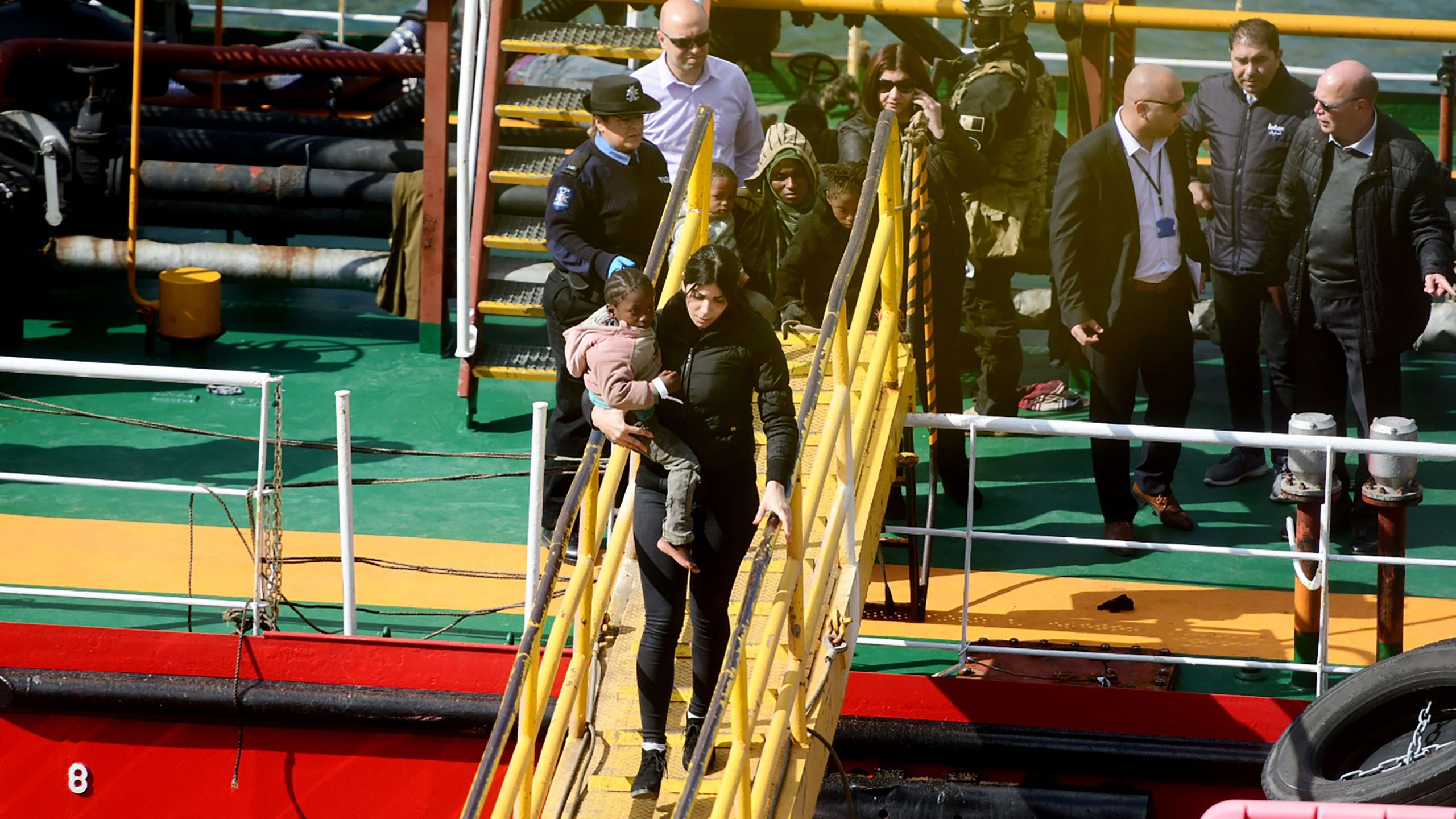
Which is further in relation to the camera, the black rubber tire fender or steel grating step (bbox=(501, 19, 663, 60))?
steel grating step (bbox=(501, 19, 663, 60))

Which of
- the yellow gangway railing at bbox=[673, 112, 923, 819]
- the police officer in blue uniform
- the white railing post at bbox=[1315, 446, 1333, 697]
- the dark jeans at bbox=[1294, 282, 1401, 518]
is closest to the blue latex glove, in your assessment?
the police officer in blue uniform

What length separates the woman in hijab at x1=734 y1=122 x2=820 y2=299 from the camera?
→ 6.98 m

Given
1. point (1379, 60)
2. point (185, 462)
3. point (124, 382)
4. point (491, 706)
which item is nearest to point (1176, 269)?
point (491, 706)

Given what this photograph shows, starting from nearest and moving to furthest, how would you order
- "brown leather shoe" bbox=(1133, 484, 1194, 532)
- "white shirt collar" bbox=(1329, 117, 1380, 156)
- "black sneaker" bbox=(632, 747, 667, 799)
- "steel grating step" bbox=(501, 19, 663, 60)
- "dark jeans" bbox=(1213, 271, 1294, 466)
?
"black sneaker" bbox=(632, 747, 667, 799)
"white shirt collar" bbox=(1329, 117, 1380, 156)
"brown leather shoe" bbox=(1133, 484, 1194, 532)
"dark jeans" bbox=(1213, 271, 1294, 466)
"steel grating step" bbox=(501, 19, 663, 60)

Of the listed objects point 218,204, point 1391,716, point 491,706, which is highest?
point 218,204

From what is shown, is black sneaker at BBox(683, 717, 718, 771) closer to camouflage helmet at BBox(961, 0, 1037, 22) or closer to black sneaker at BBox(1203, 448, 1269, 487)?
black sneaker at BBox(1203, 448, 1269, 487)

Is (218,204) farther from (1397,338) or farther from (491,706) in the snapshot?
(1397,338)

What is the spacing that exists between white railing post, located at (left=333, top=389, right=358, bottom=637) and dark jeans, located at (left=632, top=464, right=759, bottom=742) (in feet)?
4.33

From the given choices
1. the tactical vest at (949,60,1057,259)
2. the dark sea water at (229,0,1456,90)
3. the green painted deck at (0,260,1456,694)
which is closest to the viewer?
the green painted deck at (0,260,1456,694)

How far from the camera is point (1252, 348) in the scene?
7.97 m

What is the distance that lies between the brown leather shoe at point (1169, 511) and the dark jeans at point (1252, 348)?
0.64m

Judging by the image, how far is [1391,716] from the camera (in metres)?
5.27

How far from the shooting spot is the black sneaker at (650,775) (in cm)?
493

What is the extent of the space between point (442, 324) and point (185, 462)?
1.98 meters
